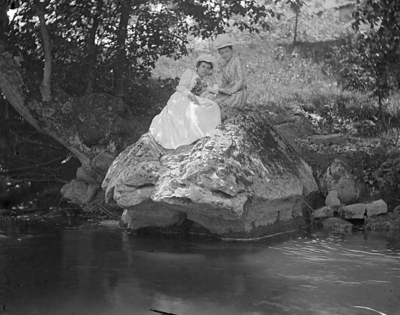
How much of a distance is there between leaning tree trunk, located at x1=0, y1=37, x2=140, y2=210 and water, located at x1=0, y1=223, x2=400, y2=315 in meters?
2.23

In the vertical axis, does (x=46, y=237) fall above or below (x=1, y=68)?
below

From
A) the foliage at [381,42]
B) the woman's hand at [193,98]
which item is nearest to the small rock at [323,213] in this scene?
the foliage at [381,42]

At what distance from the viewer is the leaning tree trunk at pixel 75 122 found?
11.8 m

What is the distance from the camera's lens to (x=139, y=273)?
714 centimetres

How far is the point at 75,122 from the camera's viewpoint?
477 inches

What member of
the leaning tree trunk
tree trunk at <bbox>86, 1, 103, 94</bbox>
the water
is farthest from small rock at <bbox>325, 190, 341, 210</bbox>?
tree trunk at <bbox>86, 1, 103, 94</bbox>

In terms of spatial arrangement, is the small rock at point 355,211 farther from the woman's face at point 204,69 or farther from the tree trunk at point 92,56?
the tree trunk at point 92,56

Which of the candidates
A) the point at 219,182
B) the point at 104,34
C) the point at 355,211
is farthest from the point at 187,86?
the point at 104,34

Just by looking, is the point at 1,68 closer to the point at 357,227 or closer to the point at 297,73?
the point at 357,227

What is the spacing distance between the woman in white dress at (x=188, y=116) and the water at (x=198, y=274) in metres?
1.52

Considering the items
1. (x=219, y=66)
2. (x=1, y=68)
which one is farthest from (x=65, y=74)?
(x=219, y=66)

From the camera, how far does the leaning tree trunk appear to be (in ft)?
38.7

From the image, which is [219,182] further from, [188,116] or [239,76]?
[239,76]

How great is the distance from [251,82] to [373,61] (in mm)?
6045
